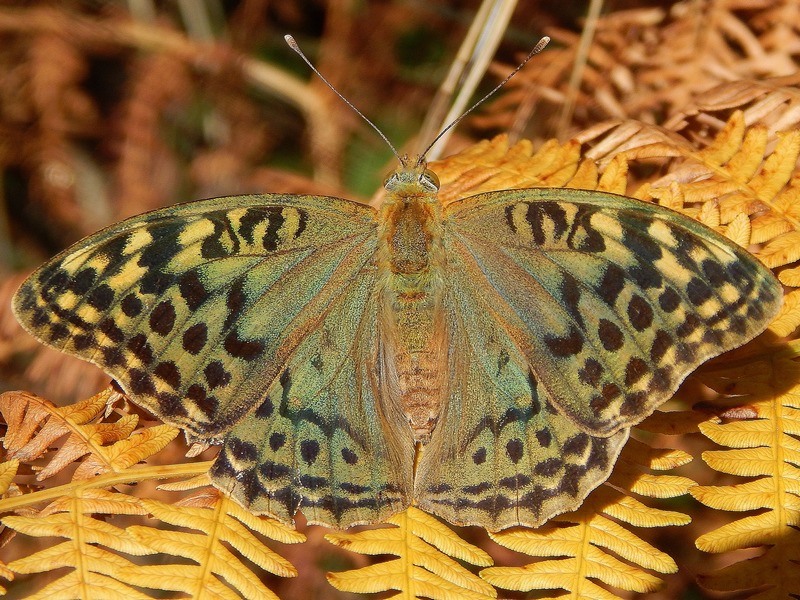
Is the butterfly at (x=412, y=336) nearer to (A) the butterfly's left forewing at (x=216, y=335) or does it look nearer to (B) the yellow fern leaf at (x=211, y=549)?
(A) the butterfly's left forewing at (x=216, y=335)

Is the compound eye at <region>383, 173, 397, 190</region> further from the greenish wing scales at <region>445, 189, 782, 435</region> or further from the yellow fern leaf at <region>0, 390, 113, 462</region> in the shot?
the yellow fern leaf at <region>0, 390, 113, 462</region>

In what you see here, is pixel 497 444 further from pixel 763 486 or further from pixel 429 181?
pixel 429 181

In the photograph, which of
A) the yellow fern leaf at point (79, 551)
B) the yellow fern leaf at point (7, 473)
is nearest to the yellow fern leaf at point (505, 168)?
the yellow fern leaf at point (79, 551)

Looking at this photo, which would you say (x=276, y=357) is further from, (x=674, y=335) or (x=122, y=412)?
(x=674, y=335)

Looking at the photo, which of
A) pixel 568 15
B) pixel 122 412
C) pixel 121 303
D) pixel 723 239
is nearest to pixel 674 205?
pixel 723 239

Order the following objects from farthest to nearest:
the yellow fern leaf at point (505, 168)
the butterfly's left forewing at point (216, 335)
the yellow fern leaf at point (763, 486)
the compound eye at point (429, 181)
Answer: the yellow fern leaf at point (505, 168)
the compound eye at point (429, 181)
the butterfly's left forewing at point (216, 335)
the yellow fern leaf at point (763, 486)

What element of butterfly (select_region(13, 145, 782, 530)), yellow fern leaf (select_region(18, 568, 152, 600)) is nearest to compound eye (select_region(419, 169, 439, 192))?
butterfly (select_region(13, 145, 782, 530))

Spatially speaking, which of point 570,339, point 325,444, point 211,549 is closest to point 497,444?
point 570,339
